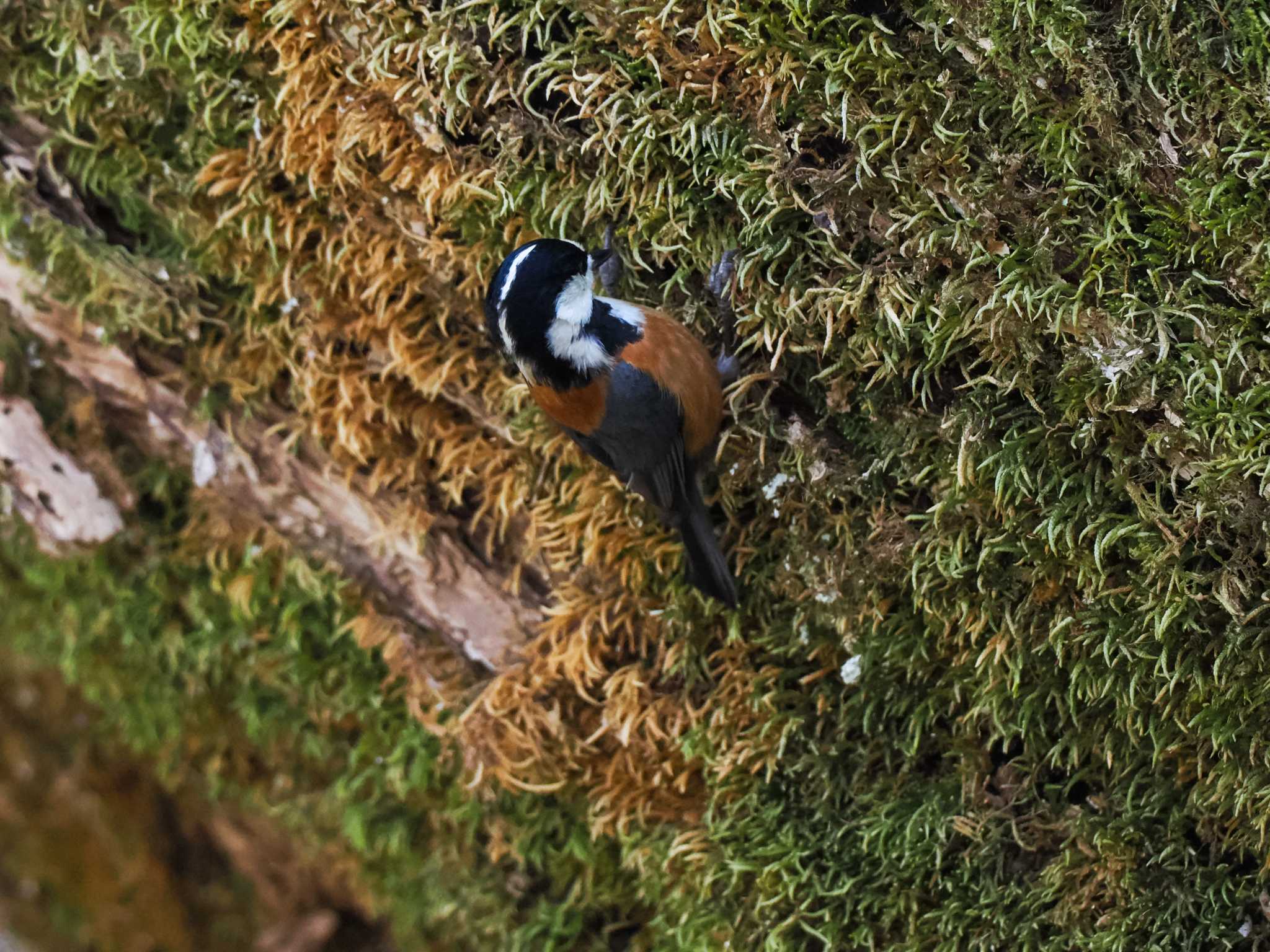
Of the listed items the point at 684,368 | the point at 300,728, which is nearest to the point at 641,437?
the point at 684,368

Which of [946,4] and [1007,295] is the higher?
[946,4]

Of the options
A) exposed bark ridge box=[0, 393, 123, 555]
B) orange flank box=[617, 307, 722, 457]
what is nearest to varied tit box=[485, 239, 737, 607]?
orange flank box=[617, 307, 722, 457]

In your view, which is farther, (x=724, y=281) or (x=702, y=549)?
(x=702, y=549)

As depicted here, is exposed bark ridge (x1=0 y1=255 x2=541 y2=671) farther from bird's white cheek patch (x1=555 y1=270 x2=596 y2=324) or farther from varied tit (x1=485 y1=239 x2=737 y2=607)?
bird's white cheek patch (x1=555 y1=270 x2=596 y2=324)

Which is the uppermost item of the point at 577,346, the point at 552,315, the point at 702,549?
the point at 552,315

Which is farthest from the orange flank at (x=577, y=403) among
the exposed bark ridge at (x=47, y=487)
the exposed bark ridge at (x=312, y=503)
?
the exposed bark ridge at (x=47, y=487)

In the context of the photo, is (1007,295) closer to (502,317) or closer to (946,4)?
(946,4)

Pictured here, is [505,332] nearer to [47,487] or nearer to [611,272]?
[611,272]

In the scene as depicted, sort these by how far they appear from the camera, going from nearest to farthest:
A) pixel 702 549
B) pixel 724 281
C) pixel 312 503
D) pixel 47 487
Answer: pixel 724 281 < pixel 702 549 < pixel 312 503 < pixel 47 487

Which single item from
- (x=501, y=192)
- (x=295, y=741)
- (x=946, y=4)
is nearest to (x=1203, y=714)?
(x=946, y=4)
